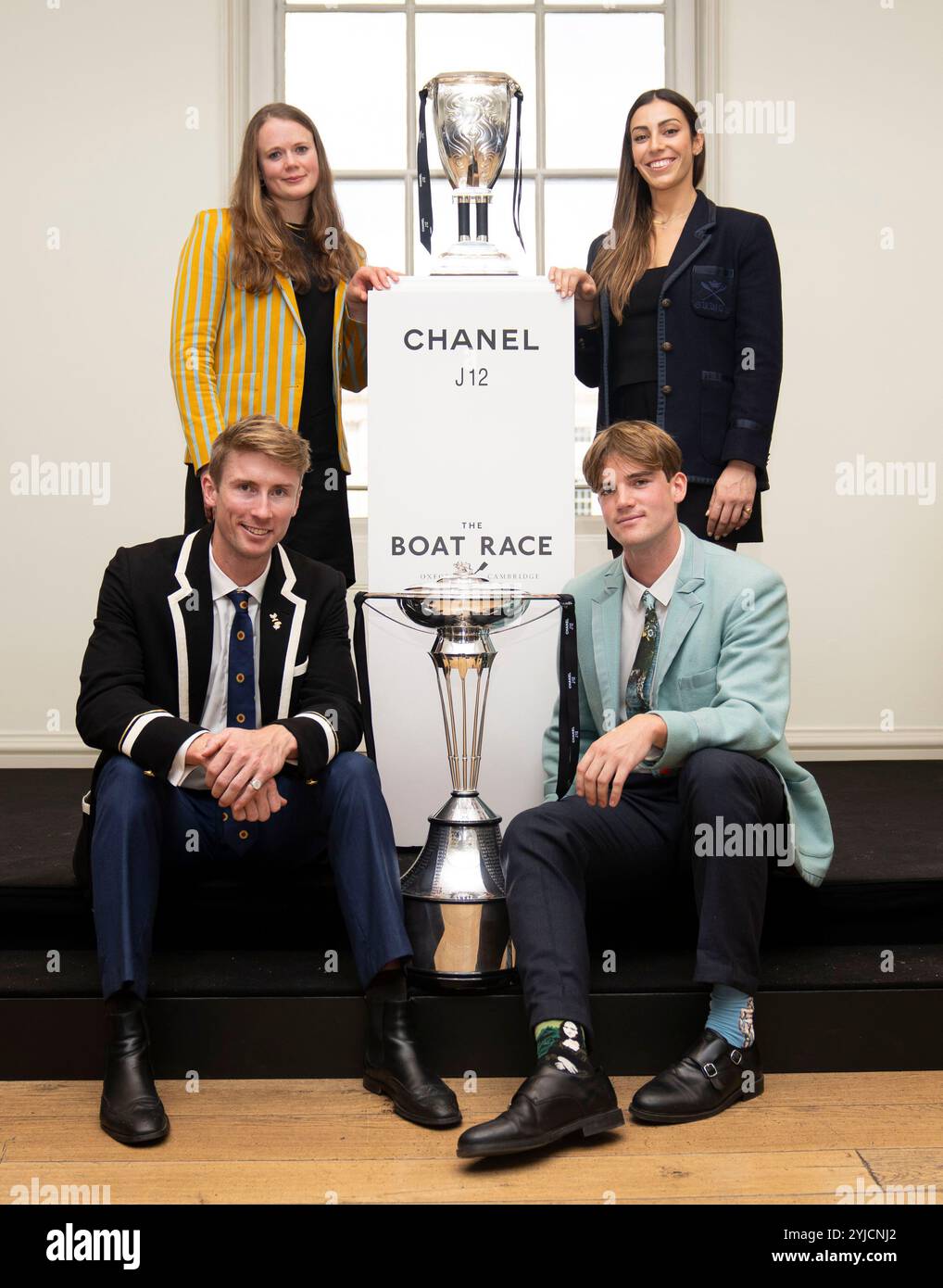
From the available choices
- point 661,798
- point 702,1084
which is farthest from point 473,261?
point 702,1084

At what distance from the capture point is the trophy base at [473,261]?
2309 millimetres

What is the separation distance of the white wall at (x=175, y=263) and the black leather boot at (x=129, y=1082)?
2134 millimetres

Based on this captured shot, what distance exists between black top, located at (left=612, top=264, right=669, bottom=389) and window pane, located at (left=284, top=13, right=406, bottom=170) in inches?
66.2

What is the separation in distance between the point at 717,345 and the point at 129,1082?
5.26ft

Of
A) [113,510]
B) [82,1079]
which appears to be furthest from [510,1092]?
[113,510]

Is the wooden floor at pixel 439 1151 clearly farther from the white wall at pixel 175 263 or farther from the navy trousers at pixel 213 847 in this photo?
the white wall at pixel 175 263

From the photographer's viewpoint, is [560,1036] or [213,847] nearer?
[560,1036]

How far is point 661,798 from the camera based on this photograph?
6.59ft

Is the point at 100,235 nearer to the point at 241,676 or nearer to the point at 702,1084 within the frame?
the point at 241,676

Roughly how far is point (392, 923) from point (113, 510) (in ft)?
7.40

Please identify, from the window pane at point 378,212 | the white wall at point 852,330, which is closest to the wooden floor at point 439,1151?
the white wall at point 852,330

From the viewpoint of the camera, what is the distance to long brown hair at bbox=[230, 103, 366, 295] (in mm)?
2361
